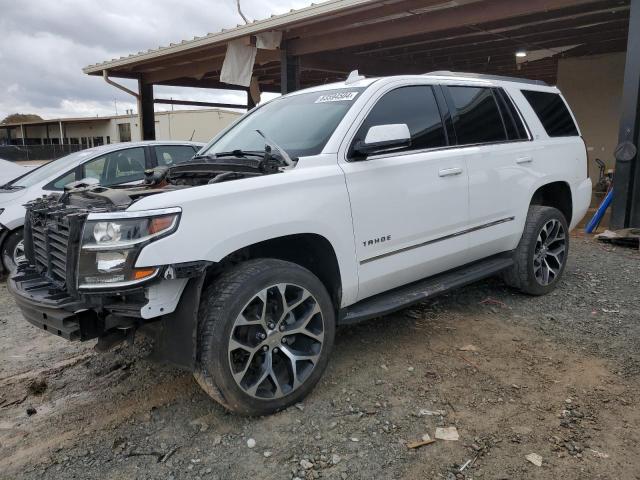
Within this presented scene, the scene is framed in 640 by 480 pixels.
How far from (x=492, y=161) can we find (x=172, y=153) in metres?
4.87

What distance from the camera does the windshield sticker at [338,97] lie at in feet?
11.8

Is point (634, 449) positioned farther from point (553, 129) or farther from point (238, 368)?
point (553, 129)

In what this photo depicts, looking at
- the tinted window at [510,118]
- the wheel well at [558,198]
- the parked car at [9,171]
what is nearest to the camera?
the tinted window at [510,118]

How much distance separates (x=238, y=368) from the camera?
2.82 metres

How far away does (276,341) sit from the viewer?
2.93 metres

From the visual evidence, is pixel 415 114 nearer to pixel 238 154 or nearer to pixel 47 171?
pixel 238 154

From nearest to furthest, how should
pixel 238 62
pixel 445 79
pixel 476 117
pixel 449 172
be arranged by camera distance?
1. pixel 449 172
2. pixel 445 79
3. pixel 476 117
4. pixel 238 62

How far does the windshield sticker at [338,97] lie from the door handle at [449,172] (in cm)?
83

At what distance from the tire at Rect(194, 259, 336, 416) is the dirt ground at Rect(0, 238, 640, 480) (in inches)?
7.1

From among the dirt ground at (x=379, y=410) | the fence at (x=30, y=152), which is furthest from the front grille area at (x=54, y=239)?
the fence at (x=30, y=152)

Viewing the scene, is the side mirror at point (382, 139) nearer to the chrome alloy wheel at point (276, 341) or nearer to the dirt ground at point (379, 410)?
the chrome alloy wheel at point (276, 341)

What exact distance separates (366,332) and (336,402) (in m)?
1.10

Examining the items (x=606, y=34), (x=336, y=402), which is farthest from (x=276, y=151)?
(x=606, y=34)

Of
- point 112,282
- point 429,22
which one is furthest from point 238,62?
point 112,282
